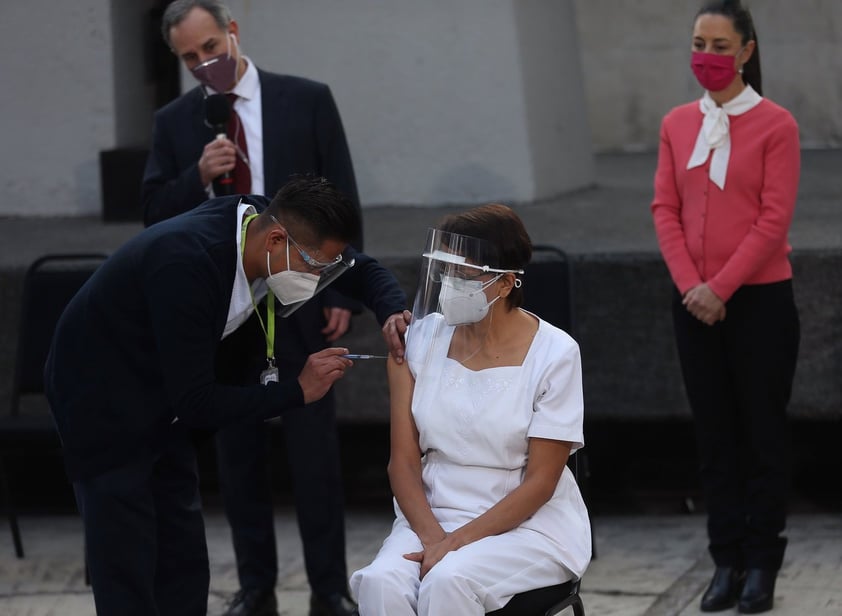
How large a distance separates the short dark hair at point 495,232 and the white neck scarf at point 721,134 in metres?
1.03

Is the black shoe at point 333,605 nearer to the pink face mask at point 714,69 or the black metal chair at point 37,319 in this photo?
the black metal chair at point 37,319

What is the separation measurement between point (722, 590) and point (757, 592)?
107mm

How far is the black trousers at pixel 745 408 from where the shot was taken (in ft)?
13.1

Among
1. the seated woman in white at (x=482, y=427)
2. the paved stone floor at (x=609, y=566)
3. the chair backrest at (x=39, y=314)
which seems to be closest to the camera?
the seated woman in white at (x=482, y=427)

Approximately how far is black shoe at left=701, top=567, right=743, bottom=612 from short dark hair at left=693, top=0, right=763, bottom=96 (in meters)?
1.43

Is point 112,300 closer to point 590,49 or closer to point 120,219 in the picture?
point 120,219

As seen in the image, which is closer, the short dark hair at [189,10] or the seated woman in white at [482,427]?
the seated woman in white at [482,427]

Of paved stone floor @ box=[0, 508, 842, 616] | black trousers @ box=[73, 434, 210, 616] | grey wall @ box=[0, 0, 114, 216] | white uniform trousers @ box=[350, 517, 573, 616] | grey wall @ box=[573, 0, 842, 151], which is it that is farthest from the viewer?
grey wall @ box=[573, 0, 842, 151]

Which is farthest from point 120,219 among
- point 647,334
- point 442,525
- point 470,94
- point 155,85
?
point 442,525

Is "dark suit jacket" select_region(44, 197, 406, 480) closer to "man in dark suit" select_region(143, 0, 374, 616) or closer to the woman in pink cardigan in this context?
"man in dark suit" select_region(143, 0, 374, 616)

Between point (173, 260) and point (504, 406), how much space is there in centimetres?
80

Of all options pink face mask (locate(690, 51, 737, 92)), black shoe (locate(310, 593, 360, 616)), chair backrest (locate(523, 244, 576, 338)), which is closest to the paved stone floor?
black shoe (locate(310, 593, 360, 616))

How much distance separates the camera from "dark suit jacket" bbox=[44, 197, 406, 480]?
9.64ft

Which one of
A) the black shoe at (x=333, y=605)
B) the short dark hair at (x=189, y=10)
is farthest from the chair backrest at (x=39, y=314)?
the black shoe at (x=333, y=605)
